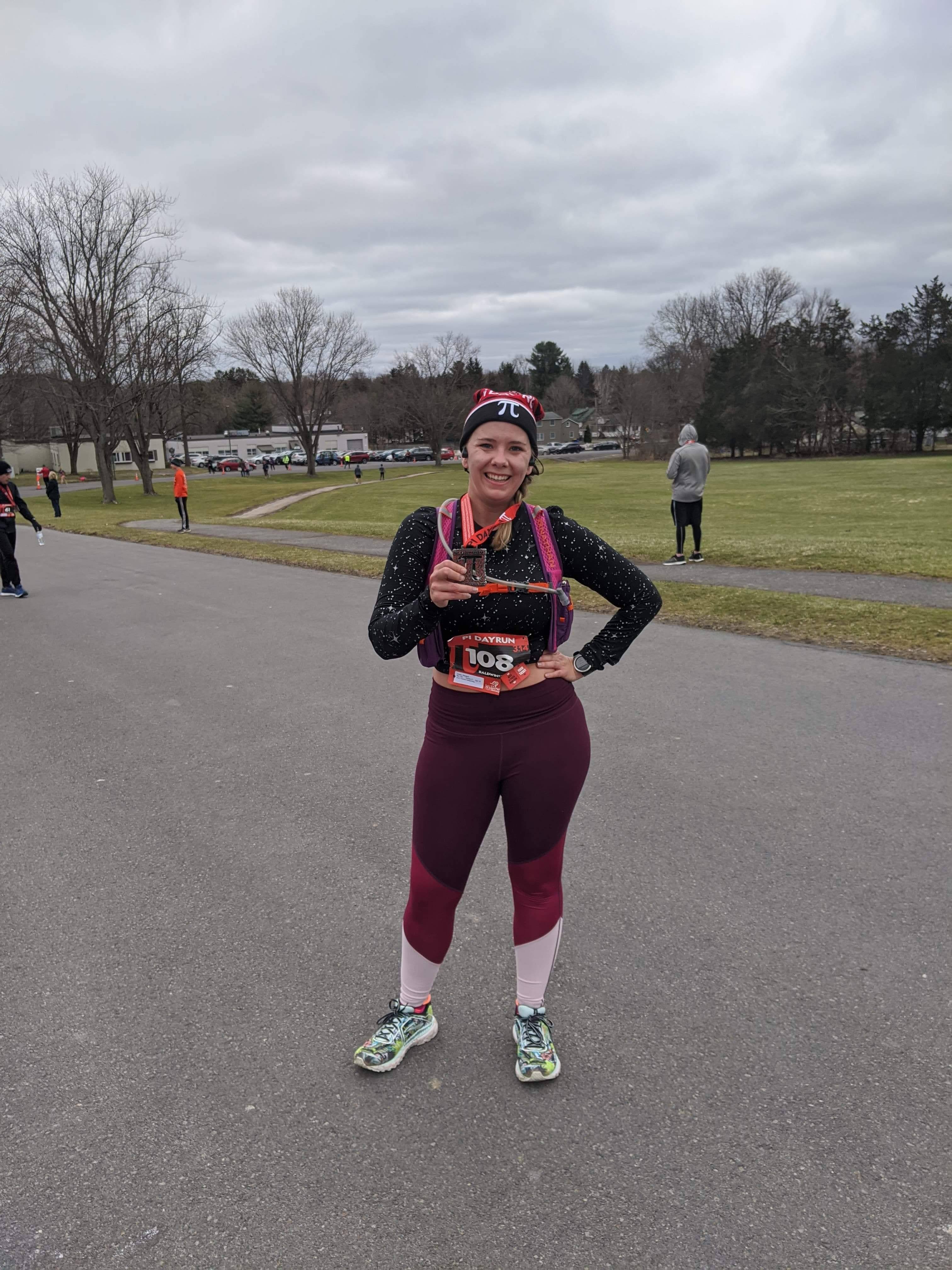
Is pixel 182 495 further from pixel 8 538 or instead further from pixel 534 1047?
pixel 534 1047

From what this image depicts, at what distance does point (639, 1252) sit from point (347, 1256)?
0.70 m

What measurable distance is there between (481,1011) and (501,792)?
0.90 metres

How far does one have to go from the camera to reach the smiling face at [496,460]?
7.64ft

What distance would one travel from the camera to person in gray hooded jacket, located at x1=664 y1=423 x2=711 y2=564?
36.7 ft

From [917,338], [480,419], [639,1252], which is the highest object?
[917,338]

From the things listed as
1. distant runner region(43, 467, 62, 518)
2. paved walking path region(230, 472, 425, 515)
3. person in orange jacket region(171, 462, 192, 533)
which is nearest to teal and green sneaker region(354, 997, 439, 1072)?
paved walking path region(230, 472, 425, 515)

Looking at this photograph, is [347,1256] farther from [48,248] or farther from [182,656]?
[48,248]

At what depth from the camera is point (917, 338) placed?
5525cm

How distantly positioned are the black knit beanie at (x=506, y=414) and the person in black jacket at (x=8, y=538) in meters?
11.1

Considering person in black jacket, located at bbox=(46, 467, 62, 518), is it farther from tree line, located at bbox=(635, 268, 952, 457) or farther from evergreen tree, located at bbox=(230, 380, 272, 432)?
evergreen tree, located at bbox=(230, 380, 272, 432)

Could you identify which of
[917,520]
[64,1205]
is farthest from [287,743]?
[917,520]

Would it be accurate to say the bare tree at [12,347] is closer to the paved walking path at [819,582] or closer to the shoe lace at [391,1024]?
the paved walking path at [819,582]

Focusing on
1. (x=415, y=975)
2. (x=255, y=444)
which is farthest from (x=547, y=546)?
(x=255, y=444)

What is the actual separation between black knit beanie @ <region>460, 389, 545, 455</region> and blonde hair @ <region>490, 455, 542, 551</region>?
0.06 metres
